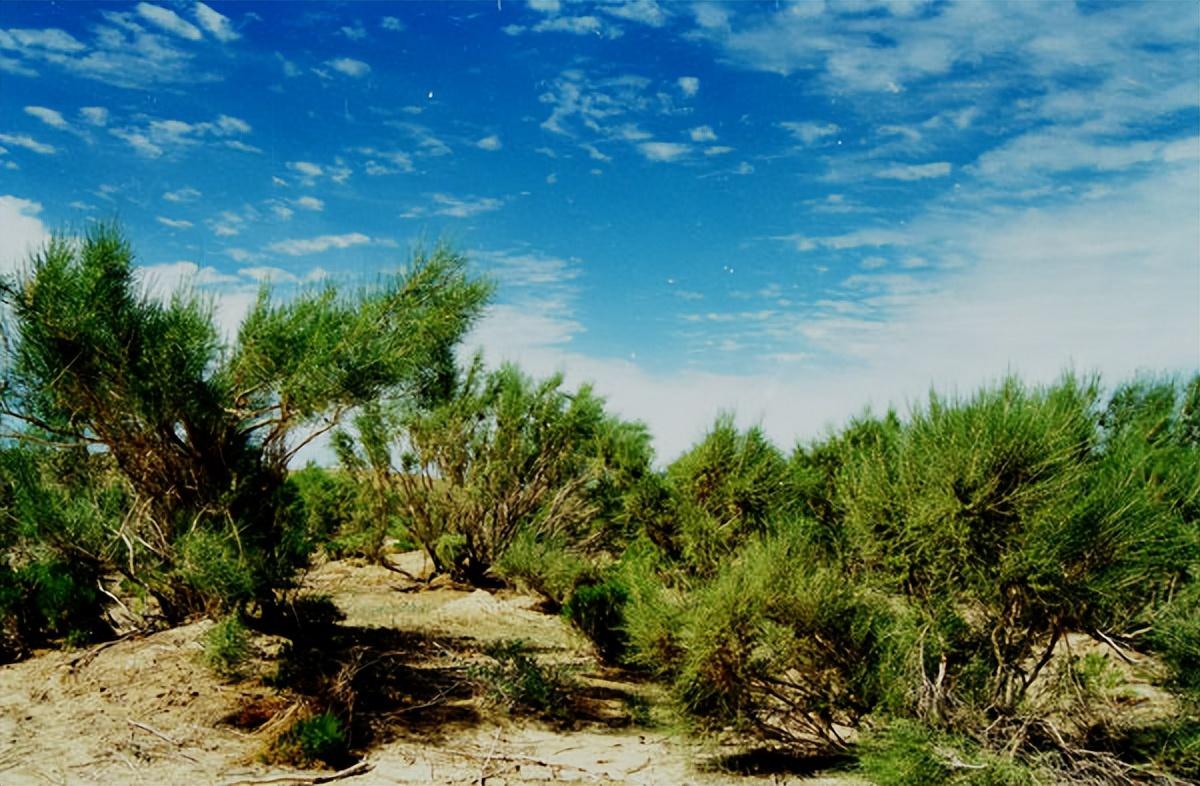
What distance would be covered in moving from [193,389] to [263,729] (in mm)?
3032

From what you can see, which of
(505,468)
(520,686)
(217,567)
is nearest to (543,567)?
(505,468)

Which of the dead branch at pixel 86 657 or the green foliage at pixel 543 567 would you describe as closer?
the dead branch at pixel 86 657

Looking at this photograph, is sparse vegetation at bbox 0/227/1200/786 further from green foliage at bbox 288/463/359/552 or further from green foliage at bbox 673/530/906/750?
green foliage at bbox 288/463/359/552

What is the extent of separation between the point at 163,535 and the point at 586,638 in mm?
5286

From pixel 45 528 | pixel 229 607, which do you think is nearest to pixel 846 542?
Result: pixel 229 607

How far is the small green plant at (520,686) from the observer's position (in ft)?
29.1

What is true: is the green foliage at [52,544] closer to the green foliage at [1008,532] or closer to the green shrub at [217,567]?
the green shrub at [217,567]

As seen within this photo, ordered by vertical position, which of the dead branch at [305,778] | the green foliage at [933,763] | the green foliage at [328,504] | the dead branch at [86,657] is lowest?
the dead branch at [305,778]

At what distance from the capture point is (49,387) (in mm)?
7812

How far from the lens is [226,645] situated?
8.10m

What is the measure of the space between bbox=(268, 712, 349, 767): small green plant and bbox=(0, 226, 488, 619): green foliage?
4.40ft

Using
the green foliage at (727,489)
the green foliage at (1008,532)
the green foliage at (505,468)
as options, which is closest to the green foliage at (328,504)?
the green foliage at (505,468)

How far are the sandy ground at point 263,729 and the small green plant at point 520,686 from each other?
7.4 inches

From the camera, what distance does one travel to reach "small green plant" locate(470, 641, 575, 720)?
29.1 feet
